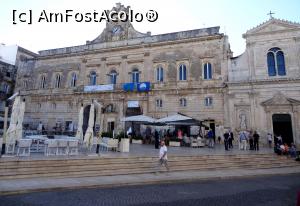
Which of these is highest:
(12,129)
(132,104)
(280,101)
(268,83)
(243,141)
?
(268,83)

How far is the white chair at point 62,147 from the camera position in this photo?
1123 centimetres

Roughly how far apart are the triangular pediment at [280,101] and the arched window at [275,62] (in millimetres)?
2369

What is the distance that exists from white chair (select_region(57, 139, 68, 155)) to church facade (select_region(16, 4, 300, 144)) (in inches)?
197

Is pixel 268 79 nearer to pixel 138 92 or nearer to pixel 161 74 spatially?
pixel 161 74

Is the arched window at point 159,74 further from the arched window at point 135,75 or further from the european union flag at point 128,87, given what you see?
the european union flag at point 128,87

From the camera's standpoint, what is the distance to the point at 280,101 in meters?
20.3

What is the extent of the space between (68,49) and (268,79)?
25.8m

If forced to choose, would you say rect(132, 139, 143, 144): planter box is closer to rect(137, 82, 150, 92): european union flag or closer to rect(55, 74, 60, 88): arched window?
rect(137, 82, 150, 92): european union flag

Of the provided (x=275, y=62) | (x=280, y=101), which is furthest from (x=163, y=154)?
(x=275, y=62)

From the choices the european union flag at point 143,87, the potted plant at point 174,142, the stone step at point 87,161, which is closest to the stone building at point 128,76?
the european union flag at point 143,87

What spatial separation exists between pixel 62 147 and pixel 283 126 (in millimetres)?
19247

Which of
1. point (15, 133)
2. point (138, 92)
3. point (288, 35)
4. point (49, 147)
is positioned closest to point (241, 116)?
point (288, 35)

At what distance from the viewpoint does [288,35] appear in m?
21.2

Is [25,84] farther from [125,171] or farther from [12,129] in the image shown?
[125,171]
